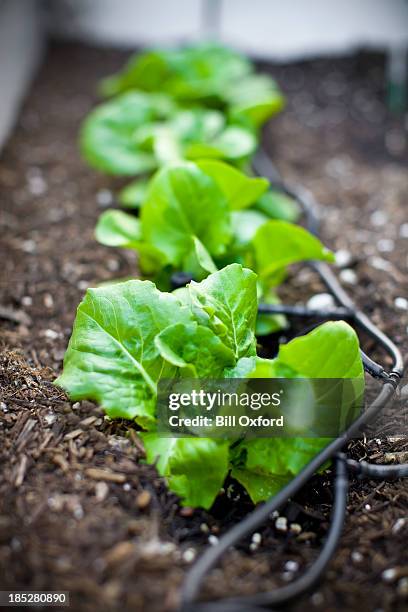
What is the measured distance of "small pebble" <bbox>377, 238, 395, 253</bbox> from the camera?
6.32 ft

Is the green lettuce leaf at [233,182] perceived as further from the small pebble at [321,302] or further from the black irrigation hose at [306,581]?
the black irrigation hose at [306,581]

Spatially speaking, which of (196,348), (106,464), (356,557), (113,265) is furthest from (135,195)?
(356,557)

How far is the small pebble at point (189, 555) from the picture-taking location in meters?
0.98

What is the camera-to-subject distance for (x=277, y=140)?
2666mm

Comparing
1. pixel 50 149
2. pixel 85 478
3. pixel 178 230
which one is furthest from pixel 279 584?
pixel 50 149

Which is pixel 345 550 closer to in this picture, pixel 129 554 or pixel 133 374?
pixel 129 554

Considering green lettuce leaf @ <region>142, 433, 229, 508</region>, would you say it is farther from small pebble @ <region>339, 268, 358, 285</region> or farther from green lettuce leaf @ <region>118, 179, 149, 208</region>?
green lettuce leaf @ <region>118, 179, 149, 208</region>

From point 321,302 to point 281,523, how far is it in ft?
2.39

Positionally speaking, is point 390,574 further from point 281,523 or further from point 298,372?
point 298,372

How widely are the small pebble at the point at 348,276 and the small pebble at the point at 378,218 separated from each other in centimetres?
32

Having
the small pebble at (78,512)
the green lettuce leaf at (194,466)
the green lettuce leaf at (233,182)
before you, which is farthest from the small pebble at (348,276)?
the small pebble at (78,512)

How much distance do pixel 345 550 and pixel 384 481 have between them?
20 cm

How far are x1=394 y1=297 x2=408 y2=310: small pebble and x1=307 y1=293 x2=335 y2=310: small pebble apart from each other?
174mm

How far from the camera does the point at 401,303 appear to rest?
1663 mm
